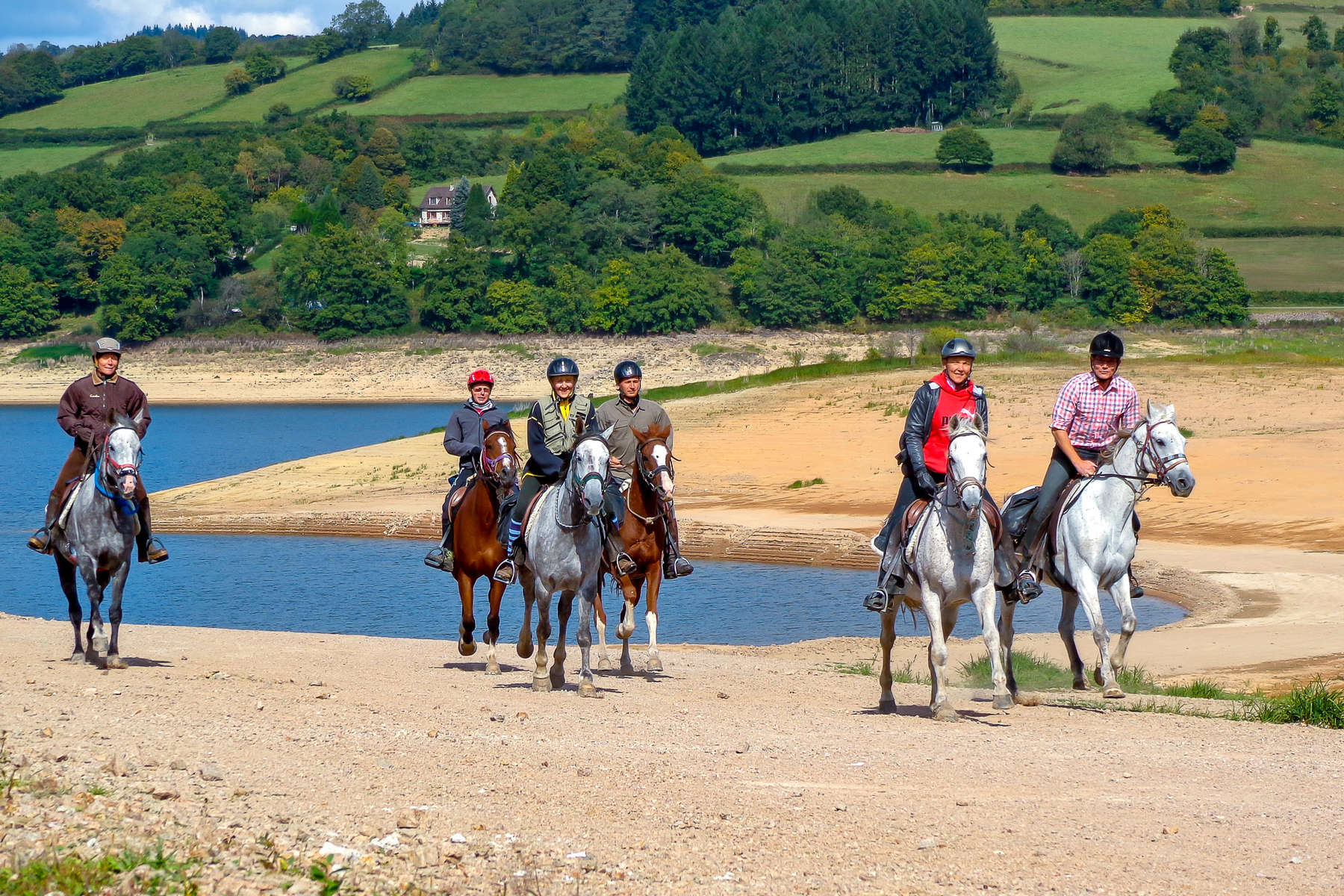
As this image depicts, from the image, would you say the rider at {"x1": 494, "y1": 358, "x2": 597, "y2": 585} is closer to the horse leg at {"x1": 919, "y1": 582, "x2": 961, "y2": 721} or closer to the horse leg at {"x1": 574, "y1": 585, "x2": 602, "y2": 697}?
the horse leg at {"x1": 574, "y1": 585, "x2": 602, "y2": 697}

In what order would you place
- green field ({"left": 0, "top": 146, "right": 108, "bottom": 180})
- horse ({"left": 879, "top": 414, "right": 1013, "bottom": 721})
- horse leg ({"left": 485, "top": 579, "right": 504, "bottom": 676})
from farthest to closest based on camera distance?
1. green field ({"left": 0, "top": 146, "right": 108, "bottom": 180})
2. horse leg ({"left": 485, "top": 579, "right": 504, "bottom": 676})
3. horse ({"left": 879, "top": 414, "right": 1013, "bottom": 721})

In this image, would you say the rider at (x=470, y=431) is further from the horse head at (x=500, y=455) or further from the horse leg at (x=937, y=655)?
the horse leg at (x=937, y=655)

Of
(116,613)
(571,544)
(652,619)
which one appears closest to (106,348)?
(116,613)

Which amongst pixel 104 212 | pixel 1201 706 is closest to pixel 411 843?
pixel 1201 706

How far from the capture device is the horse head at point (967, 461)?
11.8 m

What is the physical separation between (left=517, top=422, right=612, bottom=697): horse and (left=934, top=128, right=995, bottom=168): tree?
437 feet

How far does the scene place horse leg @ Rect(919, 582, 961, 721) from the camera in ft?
41.4

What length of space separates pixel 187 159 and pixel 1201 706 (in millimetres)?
152503

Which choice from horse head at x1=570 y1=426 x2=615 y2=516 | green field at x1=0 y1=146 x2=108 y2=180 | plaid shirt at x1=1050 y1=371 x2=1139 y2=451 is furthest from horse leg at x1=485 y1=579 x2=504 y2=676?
green field at x1=0 y1=146 x2=108 y2=180

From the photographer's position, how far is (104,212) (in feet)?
450

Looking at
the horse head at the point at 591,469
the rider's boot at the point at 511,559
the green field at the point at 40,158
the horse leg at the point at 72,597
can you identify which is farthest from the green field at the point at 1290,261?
the green field at the point at 40,158

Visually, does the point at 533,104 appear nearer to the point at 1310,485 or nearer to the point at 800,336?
the point at 800,336

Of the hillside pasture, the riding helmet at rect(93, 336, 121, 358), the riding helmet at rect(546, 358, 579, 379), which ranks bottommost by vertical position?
the riding helmet at rect(546, 358, 579, 379)

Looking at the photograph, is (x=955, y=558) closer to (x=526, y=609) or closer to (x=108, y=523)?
(x=526, y=609)
